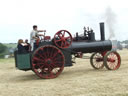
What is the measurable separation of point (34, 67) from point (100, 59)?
3.39m

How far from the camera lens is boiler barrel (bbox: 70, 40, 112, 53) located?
9091 millimetres

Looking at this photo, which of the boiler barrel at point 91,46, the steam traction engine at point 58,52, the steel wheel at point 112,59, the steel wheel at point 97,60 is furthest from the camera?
the steel wheel at point 97,60

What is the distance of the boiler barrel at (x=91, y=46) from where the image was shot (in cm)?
909

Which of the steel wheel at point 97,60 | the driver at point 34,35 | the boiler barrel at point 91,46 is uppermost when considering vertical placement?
the driver at point 34,35

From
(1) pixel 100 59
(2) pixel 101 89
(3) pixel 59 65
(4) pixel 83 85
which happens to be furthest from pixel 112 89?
(1) pixel 100 59

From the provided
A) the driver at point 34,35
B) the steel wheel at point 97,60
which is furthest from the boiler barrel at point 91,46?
the driver at point 34,35

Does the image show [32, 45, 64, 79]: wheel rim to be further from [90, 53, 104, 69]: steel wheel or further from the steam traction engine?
[90, 53, 104, 69]: steel wheel

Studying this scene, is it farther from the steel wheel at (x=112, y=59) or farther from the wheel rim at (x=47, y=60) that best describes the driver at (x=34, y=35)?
the steel wheel at (x=112, y=59)

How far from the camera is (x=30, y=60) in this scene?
8.07m

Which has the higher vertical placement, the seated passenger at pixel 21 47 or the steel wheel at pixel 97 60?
the seated passenger at pixel 21 47

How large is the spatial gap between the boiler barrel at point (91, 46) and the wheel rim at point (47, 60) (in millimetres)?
864

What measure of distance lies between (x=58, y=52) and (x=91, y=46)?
5.60 ft

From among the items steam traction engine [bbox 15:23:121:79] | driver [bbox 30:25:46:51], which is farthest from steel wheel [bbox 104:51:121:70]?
driver [bbox 30:25:46:51]

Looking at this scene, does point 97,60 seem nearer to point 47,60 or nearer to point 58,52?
point 58,52
